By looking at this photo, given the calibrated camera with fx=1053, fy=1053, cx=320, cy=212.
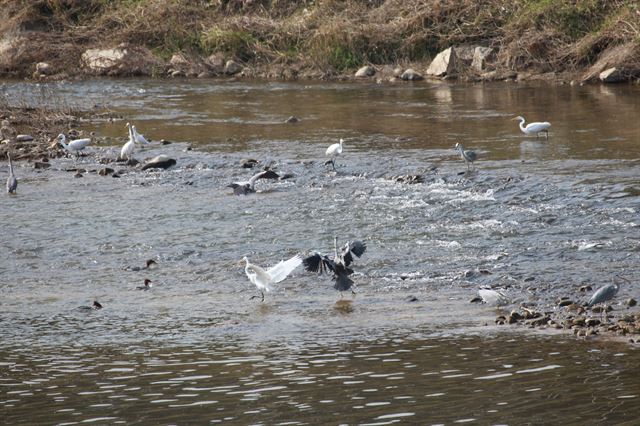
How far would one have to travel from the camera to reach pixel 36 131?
54.0ft

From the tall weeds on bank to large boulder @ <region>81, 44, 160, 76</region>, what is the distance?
2.40 ft

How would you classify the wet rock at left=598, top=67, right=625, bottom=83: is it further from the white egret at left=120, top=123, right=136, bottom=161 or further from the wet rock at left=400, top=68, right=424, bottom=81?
the white egret at left=120, top=123, right=136, bottom=161

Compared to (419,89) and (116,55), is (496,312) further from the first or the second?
(116,55)

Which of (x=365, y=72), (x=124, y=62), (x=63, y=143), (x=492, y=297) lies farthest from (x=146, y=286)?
(x=124, y=62)

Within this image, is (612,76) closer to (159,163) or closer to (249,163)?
(249,163)

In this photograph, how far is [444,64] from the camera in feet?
71.1

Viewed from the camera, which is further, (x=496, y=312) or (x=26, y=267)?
(x=26, y=267)

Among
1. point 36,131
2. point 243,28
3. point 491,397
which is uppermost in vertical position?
point 243,28

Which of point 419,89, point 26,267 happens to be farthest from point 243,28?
point 26,267

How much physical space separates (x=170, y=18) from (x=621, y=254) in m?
18.9

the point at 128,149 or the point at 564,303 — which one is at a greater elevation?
the point at 128,149

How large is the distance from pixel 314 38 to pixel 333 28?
0.49 meters

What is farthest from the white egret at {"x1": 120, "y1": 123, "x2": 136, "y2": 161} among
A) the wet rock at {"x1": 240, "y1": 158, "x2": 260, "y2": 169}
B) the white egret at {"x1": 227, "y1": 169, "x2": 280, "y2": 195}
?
the white egret at {"x1": 227, "y1": 169, "x2": 280, "y2": 195}

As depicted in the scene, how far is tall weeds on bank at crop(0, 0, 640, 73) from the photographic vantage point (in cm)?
2122
